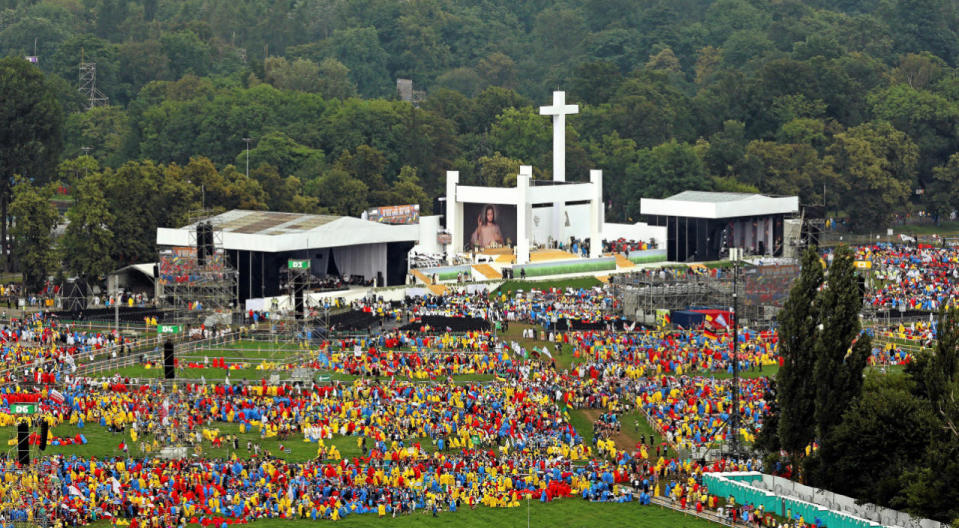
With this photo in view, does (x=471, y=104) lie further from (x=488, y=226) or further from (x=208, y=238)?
(x=208, y=238)

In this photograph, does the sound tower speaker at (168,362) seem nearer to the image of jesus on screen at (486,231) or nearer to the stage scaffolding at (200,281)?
the stage scaffolding at (200,281)

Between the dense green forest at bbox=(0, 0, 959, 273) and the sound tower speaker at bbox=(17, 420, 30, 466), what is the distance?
128 ft

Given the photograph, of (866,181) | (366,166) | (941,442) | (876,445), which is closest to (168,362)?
(876,445)

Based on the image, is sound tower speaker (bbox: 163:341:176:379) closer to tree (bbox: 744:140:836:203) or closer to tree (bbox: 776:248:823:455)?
tree (bbox: 776:248:823:455)

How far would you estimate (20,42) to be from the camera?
525ft

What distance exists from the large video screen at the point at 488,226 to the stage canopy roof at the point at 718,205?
8.58m

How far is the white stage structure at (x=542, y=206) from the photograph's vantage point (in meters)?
101

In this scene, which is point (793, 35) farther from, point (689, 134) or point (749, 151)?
point (749, 151)

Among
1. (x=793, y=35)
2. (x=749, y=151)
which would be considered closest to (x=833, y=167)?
(x=749, y=151)

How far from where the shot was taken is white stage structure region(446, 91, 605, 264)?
101 meters

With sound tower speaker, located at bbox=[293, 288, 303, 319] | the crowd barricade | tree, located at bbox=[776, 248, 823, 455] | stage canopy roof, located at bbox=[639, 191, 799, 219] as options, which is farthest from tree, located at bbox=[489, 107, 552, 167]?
the crowd barricade

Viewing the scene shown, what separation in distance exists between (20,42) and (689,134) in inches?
2454

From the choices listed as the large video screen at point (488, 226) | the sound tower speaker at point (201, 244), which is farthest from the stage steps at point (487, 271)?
the sound tower speaker at point (201, 244)

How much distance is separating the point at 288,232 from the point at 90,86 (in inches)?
2547
